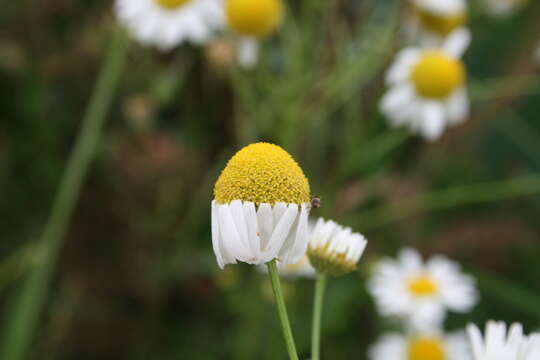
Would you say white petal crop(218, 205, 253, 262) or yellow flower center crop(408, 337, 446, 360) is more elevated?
yellow flower center crop(408, 337, 446, 360)

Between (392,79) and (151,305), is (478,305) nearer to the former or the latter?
(392,79)

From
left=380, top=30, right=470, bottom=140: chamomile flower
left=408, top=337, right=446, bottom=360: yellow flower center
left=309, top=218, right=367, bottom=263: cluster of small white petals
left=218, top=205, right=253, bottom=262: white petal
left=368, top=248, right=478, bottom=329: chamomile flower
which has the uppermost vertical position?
left=380, top=30, right=470, bottom=140: chamomile flower

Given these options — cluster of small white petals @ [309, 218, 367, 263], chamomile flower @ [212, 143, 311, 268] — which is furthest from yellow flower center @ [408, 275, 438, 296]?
chamomile flower @ [212, 143, 311, 268]

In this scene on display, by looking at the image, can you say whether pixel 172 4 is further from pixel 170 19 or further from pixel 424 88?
pixel 424 88

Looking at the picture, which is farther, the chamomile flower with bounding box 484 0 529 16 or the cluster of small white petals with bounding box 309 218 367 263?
the chamomile flower with bounding box 484 0 529 16

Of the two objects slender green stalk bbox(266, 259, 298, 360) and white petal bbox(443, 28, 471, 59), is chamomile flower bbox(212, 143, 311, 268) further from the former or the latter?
white petal bbox(443, 28, 471, 59)

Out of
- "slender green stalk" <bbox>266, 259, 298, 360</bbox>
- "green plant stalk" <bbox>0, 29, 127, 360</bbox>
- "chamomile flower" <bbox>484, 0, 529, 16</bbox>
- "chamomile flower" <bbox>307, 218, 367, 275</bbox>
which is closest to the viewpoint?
"slender green stalk" <bbox>266, 259, 298, 360</bbox>

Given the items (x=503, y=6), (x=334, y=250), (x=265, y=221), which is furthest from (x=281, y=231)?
(x=503, y=6)
